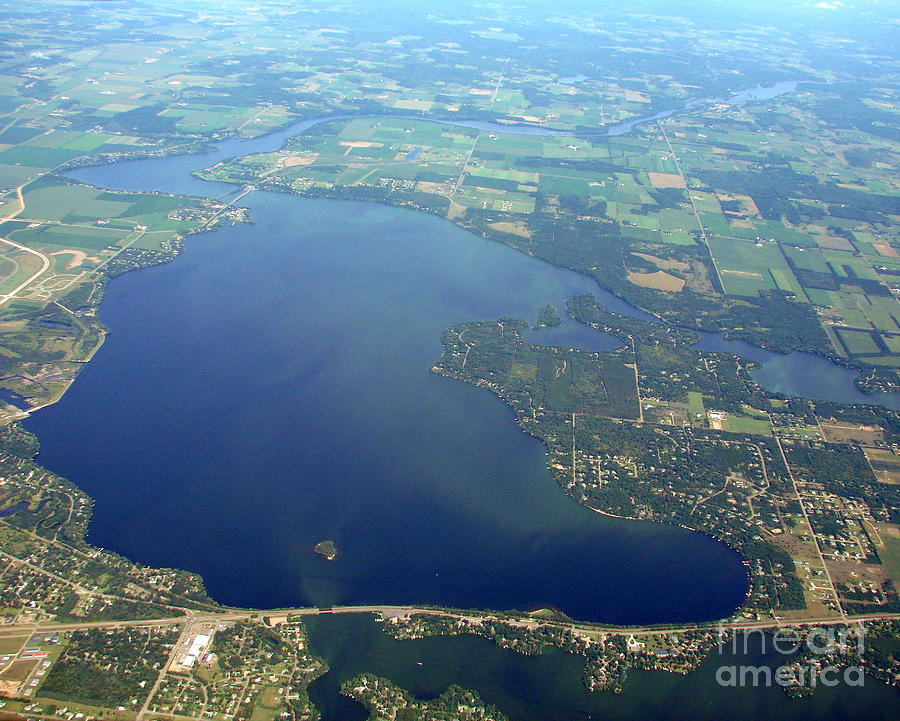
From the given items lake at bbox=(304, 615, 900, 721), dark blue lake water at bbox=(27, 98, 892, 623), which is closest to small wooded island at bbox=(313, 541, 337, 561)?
dark blue lake water at bbox=(27, 98, 892, 623)

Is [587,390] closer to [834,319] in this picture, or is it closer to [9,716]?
[834,319]

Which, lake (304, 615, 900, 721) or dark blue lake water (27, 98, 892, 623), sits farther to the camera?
dark blue lake water (27, 98, 892, 623)

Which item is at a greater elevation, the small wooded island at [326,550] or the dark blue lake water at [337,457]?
the small wooded island at [326,550]

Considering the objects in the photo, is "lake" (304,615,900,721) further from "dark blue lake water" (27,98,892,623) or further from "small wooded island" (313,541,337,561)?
"small wooded island" (313,541,337,561)

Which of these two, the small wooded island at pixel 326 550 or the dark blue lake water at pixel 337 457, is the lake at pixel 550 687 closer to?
the dark blue lake water at pixel 337 457

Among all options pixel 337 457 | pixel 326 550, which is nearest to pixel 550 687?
pixel 326 550

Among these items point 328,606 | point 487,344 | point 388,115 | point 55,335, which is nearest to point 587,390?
point 487,344

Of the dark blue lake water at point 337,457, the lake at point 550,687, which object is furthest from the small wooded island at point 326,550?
the lake at point 550,687

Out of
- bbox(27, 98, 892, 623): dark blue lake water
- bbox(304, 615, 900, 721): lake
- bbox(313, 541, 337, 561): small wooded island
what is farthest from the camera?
bbox(313, 541, 337, 561): small wooded island

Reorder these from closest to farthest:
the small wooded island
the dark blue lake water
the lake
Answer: the lake → the dark blue lake water → the small wooded island

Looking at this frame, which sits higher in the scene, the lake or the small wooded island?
the small wooded island
